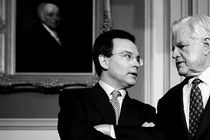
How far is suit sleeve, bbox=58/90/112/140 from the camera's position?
7.95ft

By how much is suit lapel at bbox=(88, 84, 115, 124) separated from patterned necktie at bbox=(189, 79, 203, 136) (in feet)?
1.69

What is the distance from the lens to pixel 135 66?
269 cm

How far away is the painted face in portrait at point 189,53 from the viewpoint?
2.51 m

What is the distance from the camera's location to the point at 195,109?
7.95ft

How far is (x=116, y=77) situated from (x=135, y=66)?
6.0 inches

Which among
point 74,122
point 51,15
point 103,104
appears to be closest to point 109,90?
point 103,104

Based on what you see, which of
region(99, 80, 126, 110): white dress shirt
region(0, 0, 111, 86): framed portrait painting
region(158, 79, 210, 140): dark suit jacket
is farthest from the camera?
region(0, 0, 111, 86): framed portrait painting

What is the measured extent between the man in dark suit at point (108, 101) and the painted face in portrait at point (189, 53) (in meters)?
0.32

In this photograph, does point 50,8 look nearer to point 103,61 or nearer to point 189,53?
point 103,61

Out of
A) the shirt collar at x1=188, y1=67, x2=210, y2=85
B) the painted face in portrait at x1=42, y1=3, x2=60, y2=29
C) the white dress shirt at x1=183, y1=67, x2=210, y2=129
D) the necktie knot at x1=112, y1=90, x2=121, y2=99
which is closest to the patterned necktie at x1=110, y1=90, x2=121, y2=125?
the necktie knot at x1=112, y1=90, x2=121, y2=99

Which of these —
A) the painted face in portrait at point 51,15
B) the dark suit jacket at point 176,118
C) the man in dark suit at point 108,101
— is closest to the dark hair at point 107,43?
the man in dark suit at point 108,101

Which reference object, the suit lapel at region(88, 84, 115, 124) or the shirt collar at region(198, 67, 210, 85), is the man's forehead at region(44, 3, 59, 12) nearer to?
the suit lapel at region(88, 84, 115, 124)

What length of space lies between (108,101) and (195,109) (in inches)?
22.9

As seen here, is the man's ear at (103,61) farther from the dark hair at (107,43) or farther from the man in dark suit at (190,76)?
the man in dark suit at (190,76)
